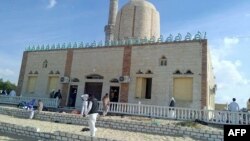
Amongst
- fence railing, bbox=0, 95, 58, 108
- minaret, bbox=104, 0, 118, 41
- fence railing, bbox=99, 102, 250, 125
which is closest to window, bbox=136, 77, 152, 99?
fence railing, bbox=99, 102, 250, 125

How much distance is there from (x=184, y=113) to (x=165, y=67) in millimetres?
4191

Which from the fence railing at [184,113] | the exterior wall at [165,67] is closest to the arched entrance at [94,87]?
the fence railing at [184,113]

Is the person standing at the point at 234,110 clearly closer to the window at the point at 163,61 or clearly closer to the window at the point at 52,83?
the window at the point at 163,61

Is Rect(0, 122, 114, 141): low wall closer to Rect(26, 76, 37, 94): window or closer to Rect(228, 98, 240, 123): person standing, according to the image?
Rect(228, 98, 240, 123): person standing

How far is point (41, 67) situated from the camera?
22.8 metres

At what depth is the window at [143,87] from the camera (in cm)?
1827

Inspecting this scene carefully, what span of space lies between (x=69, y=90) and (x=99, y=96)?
8.92 feet

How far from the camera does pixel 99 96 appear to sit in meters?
19.6

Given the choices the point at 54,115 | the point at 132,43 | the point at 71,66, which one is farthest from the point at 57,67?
the point at 54,115

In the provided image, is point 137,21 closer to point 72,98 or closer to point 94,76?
point 94,76

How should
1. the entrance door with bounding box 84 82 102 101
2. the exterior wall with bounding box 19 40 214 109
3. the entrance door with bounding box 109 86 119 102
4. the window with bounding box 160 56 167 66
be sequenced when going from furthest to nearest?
1. the entrance door with bounding box 84 82 102 101
2. the entrance door with bounding box 109 86 119 102
3. the window with bounding box 160 56 167 66
4. the exterior wall with bounding box 19 40 214 109

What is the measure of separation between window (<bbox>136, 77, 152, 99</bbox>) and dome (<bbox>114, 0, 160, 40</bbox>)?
5.49 m

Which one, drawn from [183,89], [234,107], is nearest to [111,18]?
[183,89]

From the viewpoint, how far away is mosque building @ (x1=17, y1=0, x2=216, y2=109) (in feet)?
54.5
